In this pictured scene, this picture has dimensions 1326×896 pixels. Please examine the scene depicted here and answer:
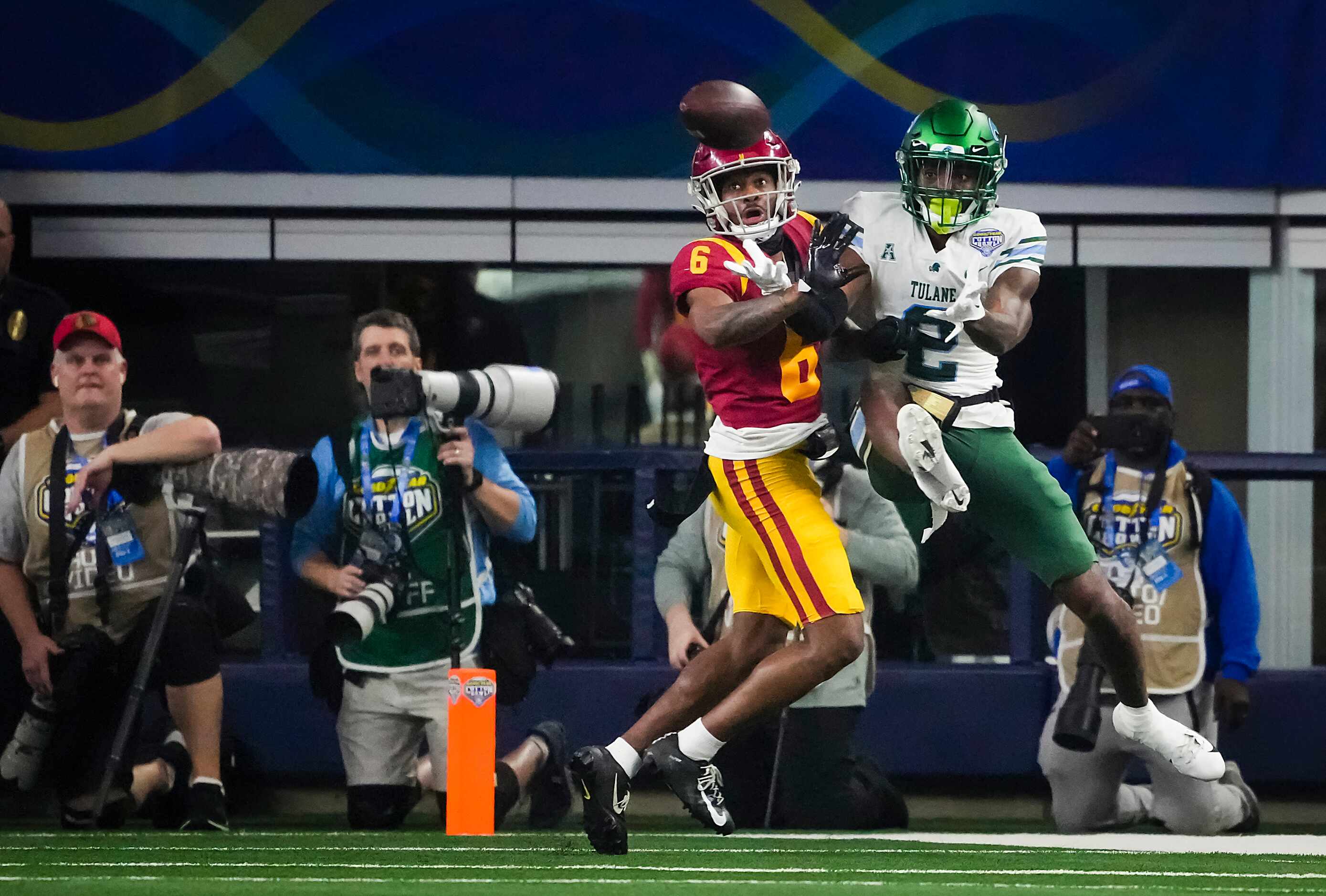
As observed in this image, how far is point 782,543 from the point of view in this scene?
4.84m

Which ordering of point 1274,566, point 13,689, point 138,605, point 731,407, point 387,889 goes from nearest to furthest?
point 387,889, point 731,407, point 138,605, point 13,689, point 1274,566

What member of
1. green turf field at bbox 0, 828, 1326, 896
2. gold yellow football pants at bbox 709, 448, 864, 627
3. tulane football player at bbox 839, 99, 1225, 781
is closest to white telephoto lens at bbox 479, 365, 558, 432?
gold yellow football pants at bbox 709, 448, 864, 627

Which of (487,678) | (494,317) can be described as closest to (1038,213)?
(494,317)

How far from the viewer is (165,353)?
748cm

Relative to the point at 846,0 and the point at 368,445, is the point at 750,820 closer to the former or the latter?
the point at 368,445

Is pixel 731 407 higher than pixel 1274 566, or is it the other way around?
pixel 731 407

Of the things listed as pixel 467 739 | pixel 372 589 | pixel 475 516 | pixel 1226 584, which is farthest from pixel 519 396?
pixel 1226 584

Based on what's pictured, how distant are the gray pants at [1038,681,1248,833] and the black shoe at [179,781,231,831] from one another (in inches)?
96.4

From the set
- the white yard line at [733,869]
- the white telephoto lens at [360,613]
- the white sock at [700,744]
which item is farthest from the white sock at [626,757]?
the white telephoto lens at [360,613]

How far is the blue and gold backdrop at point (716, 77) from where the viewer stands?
7066mm

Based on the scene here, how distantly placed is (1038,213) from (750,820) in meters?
2.40

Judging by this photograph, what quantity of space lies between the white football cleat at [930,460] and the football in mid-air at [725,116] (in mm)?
743

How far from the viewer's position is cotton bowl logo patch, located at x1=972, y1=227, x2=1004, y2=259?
5098mm

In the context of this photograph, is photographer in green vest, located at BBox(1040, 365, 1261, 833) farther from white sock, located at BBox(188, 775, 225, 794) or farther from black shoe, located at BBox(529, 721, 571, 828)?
white sock, located at BBox(188, 775, 225, 794)
